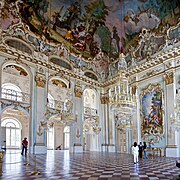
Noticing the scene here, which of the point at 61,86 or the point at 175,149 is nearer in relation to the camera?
the point at 175,149

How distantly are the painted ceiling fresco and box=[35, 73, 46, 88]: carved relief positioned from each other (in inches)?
92.5

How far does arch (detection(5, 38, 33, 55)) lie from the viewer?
650 inches

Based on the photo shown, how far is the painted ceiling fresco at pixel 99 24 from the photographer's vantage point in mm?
17047

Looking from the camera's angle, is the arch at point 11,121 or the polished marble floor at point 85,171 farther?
the arch at point 11,121

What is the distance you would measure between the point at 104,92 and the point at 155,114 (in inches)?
269

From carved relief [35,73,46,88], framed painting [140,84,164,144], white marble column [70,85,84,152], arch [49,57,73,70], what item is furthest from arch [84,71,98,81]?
framed painting [140,84,164,144]

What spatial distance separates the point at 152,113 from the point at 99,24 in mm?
8661

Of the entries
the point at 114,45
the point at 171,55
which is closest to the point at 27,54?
the point at 114,45

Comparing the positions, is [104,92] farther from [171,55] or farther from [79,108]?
[171,55]

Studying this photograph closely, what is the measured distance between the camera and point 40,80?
711 inches

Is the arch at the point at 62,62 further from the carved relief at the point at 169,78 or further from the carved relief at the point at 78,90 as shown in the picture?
the carved relief at the point at 169,78

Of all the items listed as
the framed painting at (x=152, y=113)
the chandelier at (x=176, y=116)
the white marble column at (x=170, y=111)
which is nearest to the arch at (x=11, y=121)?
the framed painting at (x=152, y=113)

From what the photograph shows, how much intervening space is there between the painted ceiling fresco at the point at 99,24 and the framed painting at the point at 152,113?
277 cm

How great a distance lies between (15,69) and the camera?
22.6m
